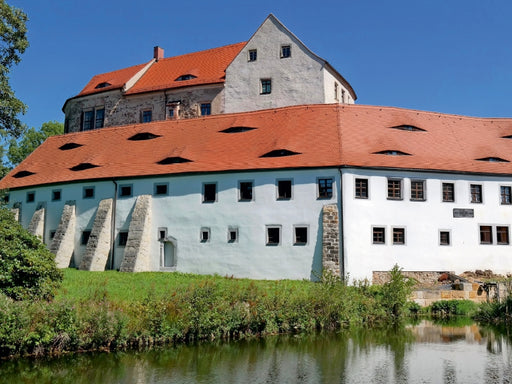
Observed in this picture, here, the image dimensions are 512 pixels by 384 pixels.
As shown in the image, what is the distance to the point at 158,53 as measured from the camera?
50750 mm

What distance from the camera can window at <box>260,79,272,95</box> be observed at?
39.5 meters

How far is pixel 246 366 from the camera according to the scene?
626 inches

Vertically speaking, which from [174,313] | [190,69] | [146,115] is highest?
[190,69]

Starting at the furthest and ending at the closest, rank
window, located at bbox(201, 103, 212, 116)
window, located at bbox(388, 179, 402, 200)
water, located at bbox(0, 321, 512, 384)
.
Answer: window, located at bbox(201, 103, 212, 116), window, located at bbox(388, 179, 402, 200), water, located at bbox(0, 321, 512, 384)

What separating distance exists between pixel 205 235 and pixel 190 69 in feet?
59.8

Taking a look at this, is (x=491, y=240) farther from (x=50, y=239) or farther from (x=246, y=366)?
(x=50, y=239)

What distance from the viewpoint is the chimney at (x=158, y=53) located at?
1995 inches

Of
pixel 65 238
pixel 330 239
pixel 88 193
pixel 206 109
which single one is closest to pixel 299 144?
pixel 330 239

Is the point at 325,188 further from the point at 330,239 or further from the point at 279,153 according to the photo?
the point at 279,153

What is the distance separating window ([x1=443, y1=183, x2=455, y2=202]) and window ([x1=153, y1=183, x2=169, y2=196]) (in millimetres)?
15318

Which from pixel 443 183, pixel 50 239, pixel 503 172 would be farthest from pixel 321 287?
pixel 50 239

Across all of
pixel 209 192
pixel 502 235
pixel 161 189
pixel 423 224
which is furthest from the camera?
pixel 161 189

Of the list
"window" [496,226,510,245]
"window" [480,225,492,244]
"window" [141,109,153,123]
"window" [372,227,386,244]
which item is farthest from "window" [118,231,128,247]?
"window" [496,226,510,245]

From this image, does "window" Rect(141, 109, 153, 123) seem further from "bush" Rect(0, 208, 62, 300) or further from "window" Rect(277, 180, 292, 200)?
"bush" Rect(0, 208, 62, 300)
